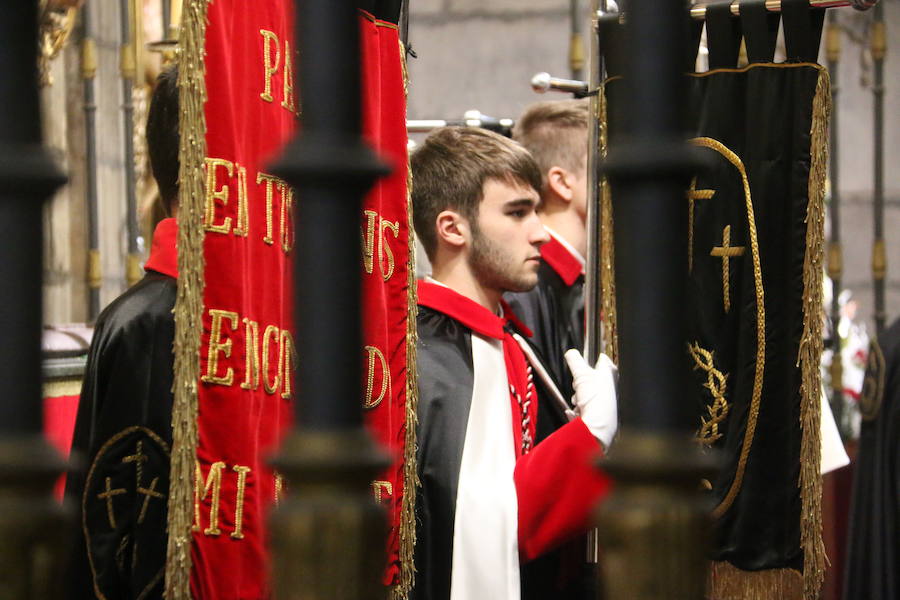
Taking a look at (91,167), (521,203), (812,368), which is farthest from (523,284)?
(91,167)

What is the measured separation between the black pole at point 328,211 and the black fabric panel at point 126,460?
145cm

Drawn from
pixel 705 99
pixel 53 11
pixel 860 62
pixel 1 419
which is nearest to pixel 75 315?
pixel 53 11

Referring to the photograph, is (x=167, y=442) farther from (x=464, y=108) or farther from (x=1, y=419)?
(x=464, y=108)

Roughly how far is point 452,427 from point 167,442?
684 millimetres

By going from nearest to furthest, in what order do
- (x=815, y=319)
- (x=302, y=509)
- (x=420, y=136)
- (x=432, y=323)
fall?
(x=302, y=509) < (x=815, y=319) < (x=432, y=323) < (x=420, y=136)

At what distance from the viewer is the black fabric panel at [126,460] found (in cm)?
195

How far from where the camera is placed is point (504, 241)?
284 centimetres

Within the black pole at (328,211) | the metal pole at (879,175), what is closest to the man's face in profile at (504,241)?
the metal pole at (879,175)

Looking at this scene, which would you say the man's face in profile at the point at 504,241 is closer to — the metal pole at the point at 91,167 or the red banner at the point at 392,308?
the red banner at the point at 392,308

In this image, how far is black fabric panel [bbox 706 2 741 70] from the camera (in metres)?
2.48

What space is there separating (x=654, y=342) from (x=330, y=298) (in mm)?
144

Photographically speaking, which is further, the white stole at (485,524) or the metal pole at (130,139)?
the metal pole at (130,139)

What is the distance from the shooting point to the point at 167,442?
1972mm

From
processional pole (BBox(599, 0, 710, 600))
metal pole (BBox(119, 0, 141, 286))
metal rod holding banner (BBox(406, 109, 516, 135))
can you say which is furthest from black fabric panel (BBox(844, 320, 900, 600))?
Result: processional pole (BBox(599, 0, 710, 600))
